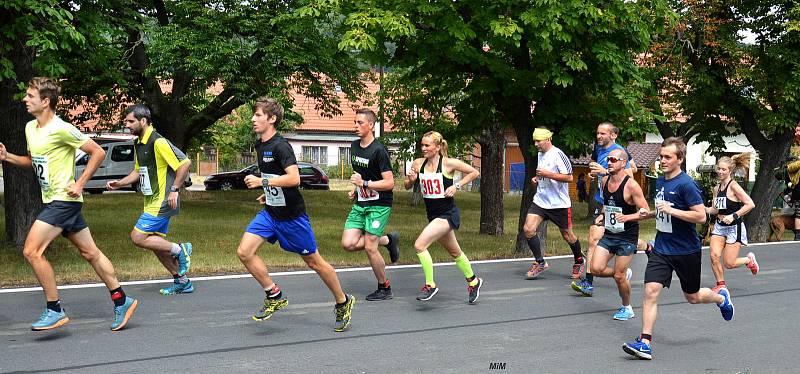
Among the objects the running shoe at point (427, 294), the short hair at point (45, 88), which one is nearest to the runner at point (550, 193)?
Result: the running shoe at point (427, 294)

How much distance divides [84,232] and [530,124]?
8.43m

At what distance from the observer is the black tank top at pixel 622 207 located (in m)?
7.90

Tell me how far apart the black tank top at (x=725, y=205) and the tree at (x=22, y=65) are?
7833mm

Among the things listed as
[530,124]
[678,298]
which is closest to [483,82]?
[530,124]

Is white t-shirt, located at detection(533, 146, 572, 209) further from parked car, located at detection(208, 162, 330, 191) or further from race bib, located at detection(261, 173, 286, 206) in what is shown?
parked car, located at detection(208, 162, 330, 191)

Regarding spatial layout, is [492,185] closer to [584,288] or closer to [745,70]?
[745,70]

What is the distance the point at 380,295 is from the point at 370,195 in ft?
3.61

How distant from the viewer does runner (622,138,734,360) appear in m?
6.70

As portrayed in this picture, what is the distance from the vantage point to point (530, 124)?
13938 mm

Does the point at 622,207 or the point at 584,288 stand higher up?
the point at 622,207

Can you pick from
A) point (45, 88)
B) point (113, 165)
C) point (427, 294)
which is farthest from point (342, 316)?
point (113, 165)

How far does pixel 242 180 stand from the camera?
40.2 metres

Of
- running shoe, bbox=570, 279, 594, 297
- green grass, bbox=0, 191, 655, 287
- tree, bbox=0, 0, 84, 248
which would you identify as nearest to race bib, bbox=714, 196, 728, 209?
running shoe, bbox=570, 279, 594, 297

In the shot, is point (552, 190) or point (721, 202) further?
point (552, 190)
